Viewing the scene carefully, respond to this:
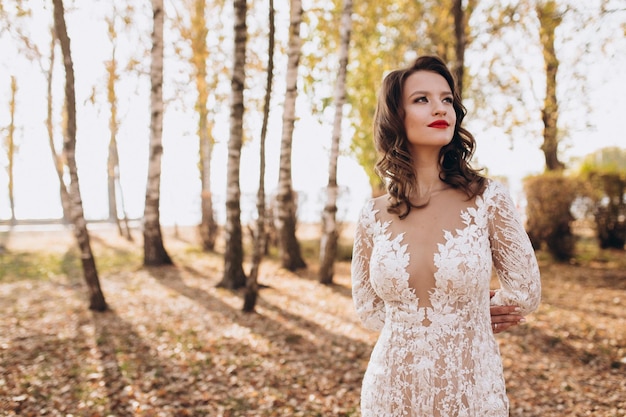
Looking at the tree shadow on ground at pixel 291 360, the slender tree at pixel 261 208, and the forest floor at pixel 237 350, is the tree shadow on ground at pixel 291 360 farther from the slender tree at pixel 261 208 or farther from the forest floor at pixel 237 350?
the slender tree at pixel 261 208

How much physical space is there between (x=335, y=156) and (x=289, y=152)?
3.98 ft

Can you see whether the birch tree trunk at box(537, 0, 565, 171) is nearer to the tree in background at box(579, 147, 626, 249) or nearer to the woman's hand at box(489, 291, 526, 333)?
the tree in background at box(579, 147, 626, 249)

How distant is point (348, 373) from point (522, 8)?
28.5 feet

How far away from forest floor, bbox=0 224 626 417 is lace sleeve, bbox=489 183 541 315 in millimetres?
2893

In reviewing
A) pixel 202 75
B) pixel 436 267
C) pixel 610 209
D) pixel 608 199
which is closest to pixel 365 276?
pixel 436 267

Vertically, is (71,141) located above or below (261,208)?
above

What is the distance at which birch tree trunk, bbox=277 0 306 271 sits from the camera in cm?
830

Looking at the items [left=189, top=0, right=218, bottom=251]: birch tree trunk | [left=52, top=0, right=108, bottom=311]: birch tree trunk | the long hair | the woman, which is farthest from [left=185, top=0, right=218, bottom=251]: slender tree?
the woman

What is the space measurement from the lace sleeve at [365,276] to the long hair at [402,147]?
148 millimetres

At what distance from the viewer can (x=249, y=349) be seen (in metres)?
5.78

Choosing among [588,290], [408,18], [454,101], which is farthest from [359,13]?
[454,101]

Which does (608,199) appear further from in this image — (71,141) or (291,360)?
(71,141)

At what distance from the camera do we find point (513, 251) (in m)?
1.83

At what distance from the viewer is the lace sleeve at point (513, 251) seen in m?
1.82
